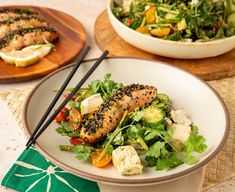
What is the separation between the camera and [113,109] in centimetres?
176

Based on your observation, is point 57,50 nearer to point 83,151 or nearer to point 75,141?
point 75,141

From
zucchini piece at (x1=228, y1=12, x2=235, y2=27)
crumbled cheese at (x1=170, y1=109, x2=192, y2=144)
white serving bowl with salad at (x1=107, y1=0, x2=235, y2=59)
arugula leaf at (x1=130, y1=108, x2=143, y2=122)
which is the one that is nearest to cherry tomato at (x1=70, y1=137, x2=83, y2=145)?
arugula leaf at (x1=130, y1=108, x2=143, y2=122)

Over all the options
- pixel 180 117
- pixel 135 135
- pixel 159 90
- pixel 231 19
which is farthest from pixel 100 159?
pixel 231 19

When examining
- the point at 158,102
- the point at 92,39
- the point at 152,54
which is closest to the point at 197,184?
the point at 158,102

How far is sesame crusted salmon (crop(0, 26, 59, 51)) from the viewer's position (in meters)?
2.59

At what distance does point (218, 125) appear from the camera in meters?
1.78

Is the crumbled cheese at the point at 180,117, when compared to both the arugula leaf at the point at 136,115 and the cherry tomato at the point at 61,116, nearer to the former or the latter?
the arugula leaf at the point at 136,115

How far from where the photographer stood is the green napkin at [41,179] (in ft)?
5.41

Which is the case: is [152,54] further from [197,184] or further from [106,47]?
[197,184]

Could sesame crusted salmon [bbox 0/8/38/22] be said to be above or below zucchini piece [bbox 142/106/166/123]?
below

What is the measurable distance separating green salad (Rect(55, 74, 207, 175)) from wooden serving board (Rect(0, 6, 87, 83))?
0.58 m

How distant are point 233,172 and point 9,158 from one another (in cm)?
93

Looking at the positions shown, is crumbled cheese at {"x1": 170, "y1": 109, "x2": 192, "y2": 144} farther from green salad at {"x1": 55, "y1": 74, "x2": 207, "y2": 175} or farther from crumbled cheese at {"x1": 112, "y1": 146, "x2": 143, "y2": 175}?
crumbled cheese at {"x1": 112, "y1": 146, "x2": 143, "y2": 175}

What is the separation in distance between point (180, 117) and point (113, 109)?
300 mm
